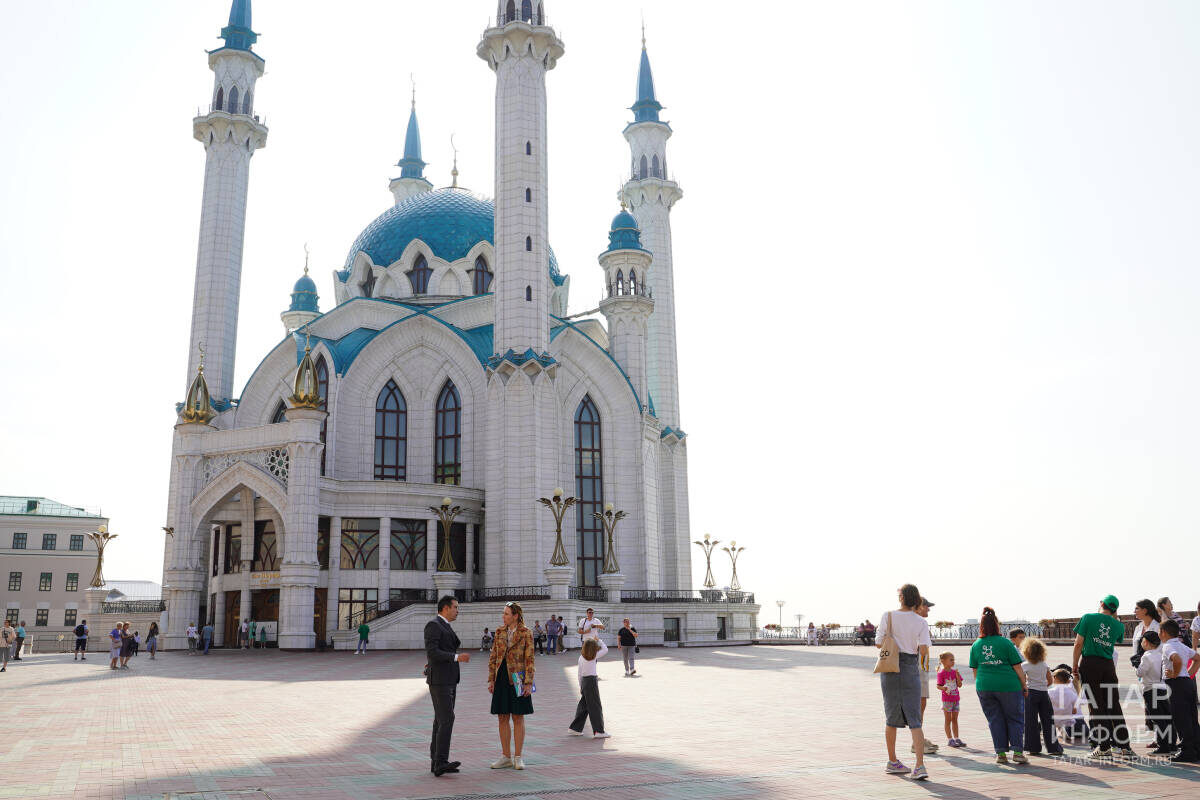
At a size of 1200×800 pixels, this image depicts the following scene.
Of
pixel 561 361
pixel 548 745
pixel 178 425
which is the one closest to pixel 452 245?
pixel 561 361

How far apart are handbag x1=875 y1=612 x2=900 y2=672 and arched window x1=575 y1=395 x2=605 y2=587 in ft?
123

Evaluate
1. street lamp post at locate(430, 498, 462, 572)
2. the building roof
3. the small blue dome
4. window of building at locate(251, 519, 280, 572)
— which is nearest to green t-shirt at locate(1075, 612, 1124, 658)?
street lamp post at locate(430, 498, 462, 572)

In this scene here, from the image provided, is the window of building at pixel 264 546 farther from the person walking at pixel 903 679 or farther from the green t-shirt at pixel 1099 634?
the green t-shirt at pixel 1099 634

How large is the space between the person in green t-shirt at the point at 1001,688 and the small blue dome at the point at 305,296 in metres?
54.8

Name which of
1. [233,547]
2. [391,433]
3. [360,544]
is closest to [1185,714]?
[360,544]

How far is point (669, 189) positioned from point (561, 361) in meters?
16.3

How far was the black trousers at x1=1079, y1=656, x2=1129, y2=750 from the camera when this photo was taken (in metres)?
10.8

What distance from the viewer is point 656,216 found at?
58844mm

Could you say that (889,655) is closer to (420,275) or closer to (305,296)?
(420,275)

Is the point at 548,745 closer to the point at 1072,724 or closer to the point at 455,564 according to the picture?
the point at 1072,724

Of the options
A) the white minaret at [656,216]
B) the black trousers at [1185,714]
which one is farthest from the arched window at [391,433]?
the black trousers at [1185,714]

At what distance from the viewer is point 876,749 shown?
11484 mm

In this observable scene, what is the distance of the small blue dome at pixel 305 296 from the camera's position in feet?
198

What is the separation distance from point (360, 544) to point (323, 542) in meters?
1.53
